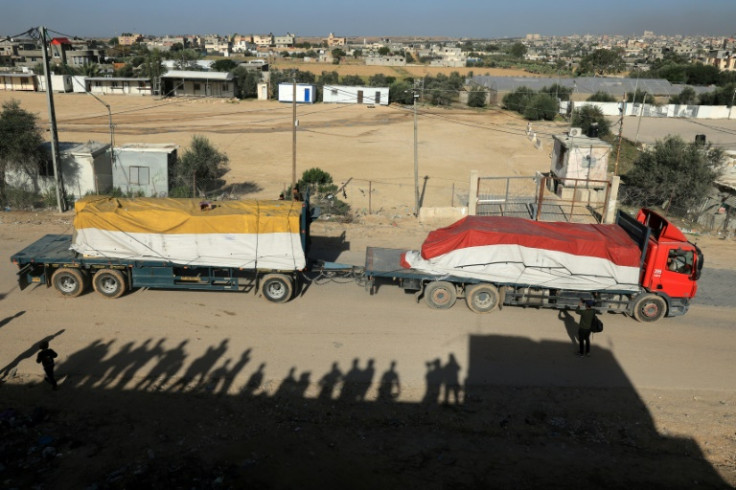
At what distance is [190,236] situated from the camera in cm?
1427

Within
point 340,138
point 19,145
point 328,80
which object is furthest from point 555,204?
point 328,80

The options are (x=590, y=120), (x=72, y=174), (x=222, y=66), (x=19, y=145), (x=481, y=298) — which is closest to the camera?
(x=481, y=298)

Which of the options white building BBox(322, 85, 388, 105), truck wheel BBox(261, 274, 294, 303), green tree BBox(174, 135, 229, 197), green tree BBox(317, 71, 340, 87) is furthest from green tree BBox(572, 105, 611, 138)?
truck wheel BBox(261, 274, 294, 303)

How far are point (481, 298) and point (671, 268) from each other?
480 centimetres

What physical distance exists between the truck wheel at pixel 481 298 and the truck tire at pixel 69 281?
389 inches

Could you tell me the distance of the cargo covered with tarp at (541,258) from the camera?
13.8 m

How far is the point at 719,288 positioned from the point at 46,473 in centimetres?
1760

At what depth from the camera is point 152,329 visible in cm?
1314

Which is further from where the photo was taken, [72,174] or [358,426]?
[72,174]

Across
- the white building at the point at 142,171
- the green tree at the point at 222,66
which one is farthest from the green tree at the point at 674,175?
the green tree at the point at 222,66

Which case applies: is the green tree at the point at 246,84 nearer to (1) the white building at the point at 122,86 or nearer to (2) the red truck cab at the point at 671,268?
(1) the white building at the point at 122,86

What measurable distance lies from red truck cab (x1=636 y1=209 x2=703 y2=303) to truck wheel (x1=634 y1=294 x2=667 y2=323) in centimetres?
23

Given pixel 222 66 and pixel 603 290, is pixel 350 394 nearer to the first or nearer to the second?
Answer: pixel 603 290

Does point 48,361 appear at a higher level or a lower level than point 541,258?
lower
